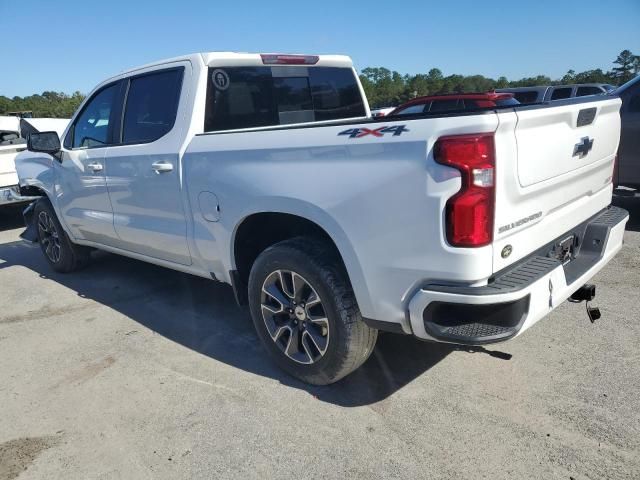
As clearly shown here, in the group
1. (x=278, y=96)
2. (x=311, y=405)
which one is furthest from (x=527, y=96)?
(x=311, y=405)

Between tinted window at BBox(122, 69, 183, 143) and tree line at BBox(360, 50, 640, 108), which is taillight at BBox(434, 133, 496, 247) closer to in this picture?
tinted window at BBox(122, 69, 183, 143)

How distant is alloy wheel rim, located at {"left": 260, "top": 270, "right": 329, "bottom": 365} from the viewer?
2.88m

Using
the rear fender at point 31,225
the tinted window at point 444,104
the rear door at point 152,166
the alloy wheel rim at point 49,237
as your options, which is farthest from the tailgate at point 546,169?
the tinted window at point 444,104

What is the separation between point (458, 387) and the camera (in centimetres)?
295

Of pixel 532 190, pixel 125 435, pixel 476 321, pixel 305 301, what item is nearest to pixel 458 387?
pixel 476 321

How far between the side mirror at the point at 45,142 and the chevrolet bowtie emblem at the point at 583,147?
4.46 metres

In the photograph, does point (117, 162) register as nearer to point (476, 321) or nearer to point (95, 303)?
point (95, 303)

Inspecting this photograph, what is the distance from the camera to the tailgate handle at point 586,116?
8.85 ft

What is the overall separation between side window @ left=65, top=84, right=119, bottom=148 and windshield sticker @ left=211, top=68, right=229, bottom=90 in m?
1.25

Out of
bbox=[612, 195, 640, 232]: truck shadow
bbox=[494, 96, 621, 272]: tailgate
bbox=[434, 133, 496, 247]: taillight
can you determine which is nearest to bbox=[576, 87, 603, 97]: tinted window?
bbox=[612, 195, 640, 232]: truck shadow

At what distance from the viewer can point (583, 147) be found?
2.76 meters

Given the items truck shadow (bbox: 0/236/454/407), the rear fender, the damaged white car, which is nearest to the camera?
truck shadow (bbox: 0/236/454/407)

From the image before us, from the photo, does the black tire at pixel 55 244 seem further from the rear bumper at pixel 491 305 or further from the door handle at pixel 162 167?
the rear bumper at pixel 491 305

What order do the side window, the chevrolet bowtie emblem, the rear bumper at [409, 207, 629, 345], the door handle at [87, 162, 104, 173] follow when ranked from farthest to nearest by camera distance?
the side window, the door handle at [87, 162, 104, 173], the chevrolet bowtie emblem, the rear bumper at [409, 207, 629, 345]
